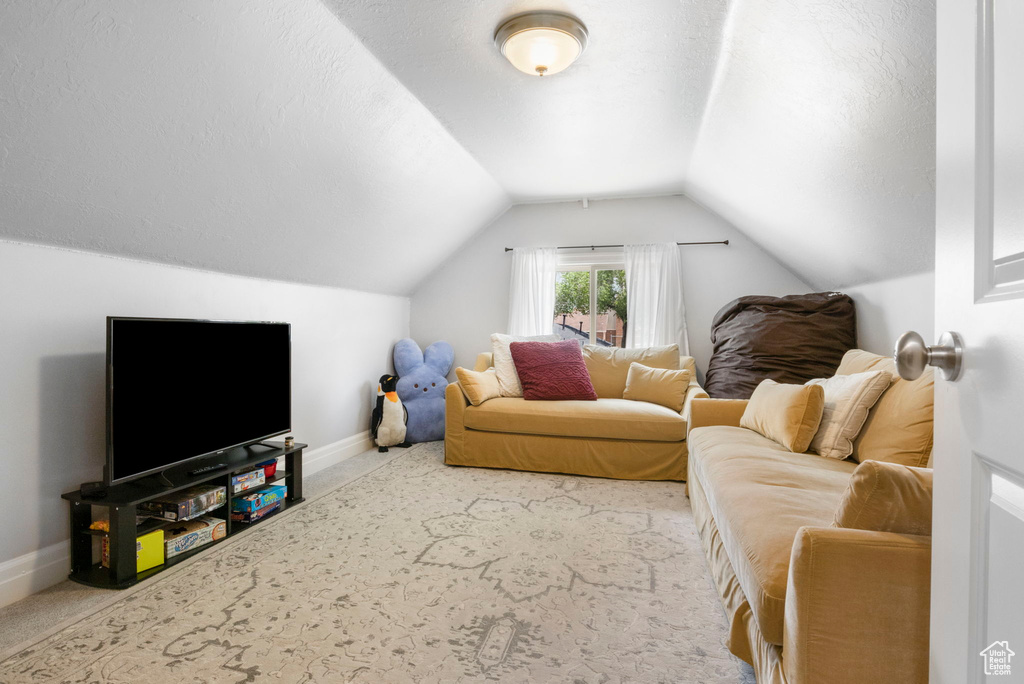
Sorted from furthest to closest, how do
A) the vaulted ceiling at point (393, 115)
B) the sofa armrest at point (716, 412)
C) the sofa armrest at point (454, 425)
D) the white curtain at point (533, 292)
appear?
1. the white curtain at point (533, 292)
2. the sofa armrest at point (454, 425)
3. the sofa armrest at point (716, 412)
4. the vaulted ceiling at point (393, 115)

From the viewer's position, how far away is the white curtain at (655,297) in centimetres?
448

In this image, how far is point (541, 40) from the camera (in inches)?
81.3

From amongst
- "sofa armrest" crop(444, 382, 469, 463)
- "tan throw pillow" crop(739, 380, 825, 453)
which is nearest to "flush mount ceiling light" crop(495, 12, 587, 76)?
"tan throw pillow" crop(739, 380, 825, 453)

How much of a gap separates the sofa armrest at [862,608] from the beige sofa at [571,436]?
7.53 ft

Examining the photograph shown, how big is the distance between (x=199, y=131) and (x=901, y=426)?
2.99 metres

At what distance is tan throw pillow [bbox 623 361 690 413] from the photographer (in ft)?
12.4

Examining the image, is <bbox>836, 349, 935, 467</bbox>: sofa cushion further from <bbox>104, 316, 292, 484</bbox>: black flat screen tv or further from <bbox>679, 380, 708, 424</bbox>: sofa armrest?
<bbox>104, 316, 292, 484</bbox>: black flat screen tv

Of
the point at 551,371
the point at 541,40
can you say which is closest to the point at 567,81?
the point at 541,40

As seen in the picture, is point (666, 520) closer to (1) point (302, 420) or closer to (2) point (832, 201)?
(2) point (832, 201)

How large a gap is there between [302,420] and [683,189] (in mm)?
3632

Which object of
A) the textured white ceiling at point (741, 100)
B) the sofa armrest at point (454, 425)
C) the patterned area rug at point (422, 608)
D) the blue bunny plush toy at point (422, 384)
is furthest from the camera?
the blue bunny plush toy at point (422, 384)

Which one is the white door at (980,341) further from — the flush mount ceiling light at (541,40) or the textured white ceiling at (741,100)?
the flush mount ceiling light at (541,40)

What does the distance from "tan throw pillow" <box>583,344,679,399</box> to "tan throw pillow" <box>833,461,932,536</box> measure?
9.67 ft

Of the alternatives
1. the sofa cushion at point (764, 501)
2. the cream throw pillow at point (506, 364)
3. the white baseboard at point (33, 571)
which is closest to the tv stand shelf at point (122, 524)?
the white baseboard at point (33, 571)
